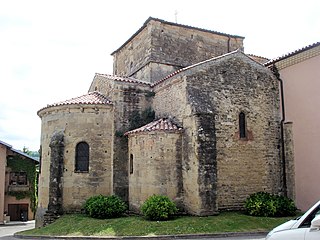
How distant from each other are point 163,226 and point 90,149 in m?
7.05

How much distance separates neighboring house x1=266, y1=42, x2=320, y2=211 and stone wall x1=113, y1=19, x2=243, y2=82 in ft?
23.3

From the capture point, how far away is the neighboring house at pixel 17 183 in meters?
33.3

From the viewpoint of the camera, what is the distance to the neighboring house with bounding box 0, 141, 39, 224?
3334 centimetres

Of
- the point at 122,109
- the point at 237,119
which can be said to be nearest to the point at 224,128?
the point at 237,119

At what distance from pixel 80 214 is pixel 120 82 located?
7.68 m

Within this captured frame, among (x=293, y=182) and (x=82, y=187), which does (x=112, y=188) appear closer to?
(x=82, y=187)

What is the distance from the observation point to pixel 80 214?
18.8m

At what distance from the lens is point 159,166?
17.5 metres

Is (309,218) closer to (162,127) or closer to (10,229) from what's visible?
(162,127)

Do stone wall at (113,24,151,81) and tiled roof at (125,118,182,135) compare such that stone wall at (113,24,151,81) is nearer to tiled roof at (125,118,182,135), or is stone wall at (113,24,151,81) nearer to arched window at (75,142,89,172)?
tiled roof at (125,118,182,135)

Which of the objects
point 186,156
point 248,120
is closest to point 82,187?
point 186,156

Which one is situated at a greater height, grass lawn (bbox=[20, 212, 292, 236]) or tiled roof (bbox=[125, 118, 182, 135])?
tiled roof (bbox=[125, 118, 182, 135])

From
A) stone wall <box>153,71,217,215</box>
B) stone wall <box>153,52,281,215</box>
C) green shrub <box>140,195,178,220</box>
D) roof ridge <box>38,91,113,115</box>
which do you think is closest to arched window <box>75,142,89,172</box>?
roof ridge <box>38,91,113,115</box>

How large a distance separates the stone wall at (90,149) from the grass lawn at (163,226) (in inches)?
96.1
